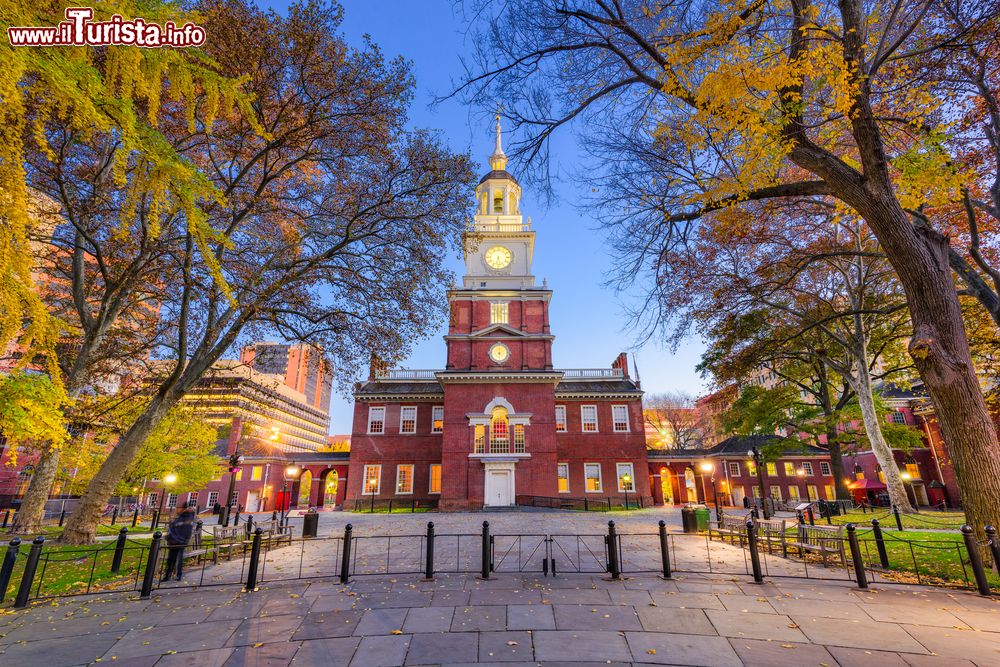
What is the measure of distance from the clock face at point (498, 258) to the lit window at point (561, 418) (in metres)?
12.5

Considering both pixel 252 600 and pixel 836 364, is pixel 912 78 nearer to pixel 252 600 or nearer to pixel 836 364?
pixel 836 364

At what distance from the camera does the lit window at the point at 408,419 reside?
3359 cm

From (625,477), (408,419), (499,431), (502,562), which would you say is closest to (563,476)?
(625,477)

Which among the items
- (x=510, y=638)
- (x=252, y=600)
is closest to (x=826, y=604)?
(x=510, y=638)

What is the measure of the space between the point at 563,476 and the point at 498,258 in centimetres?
1825

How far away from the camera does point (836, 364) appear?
1922 cm

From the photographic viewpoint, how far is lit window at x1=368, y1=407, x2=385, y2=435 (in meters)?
33.5

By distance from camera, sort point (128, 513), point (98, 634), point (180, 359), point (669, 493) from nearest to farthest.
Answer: point (98, 634) → point (180, 359) → point (128, 513) → point (669, 493)

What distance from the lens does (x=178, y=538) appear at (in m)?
8.98

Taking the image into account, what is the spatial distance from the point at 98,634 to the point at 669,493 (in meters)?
44.4

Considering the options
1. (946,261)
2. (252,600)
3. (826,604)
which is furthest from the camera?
(946,261)

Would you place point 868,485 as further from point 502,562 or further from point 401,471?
point 502,562

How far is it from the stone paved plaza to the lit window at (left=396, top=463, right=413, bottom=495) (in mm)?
25413

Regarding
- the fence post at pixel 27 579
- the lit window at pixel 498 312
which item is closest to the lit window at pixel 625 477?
the lit window at pixel 498 312
